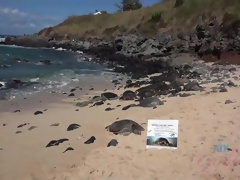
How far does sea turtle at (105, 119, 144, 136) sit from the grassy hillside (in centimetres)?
2713

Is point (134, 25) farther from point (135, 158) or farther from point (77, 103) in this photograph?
point (135, 158)

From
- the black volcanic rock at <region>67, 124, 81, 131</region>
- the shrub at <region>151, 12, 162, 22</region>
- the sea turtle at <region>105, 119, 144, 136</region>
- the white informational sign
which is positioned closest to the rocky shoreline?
the shrub at <region>151, 12, 162, 22</region>

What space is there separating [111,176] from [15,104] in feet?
30.9

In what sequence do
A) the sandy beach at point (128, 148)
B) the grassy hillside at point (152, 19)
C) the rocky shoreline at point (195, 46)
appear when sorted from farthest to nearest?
1. the grassy hillside at point (152, 19)
2. the rocky shoreline at point (195, 46)
3. the sandy beach at point (128, 148)

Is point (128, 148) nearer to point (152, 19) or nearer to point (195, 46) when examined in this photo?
point (195, 46)

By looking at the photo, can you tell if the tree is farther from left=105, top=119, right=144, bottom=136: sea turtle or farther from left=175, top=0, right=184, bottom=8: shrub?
left=105, top=119, right=144, bottom=136: sea turtle

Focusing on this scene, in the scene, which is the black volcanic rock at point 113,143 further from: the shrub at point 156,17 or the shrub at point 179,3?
the shrub at point 156,17

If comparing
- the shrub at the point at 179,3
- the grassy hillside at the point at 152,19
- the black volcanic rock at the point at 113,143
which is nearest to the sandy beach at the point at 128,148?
the black volcanic rock at the point at 113,143

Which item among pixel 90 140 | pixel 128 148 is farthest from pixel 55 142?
pixel 128 148

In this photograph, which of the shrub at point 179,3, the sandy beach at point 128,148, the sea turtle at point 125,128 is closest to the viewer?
the sandy beach at point 128,148

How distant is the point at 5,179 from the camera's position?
23.8ft

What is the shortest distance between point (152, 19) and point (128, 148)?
51.2m

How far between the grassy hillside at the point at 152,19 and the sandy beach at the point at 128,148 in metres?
25.5

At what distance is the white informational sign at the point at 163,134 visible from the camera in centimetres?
711
